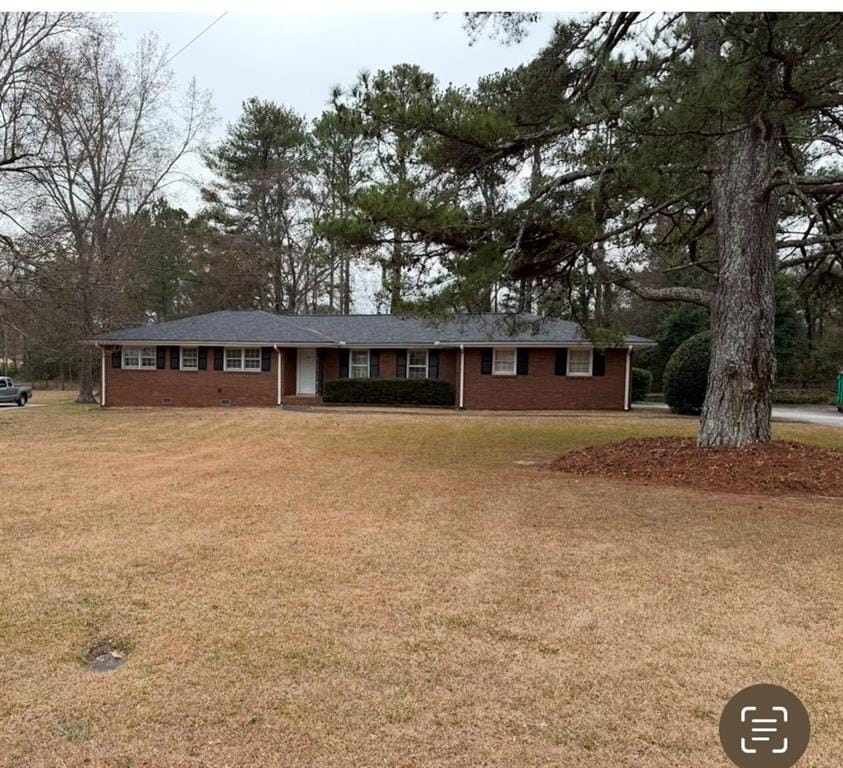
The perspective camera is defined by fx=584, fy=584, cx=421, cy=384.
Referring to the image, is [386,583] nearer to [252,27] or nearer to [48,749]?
[48,749]

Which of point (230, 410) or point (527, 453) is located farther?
point (230, 410)

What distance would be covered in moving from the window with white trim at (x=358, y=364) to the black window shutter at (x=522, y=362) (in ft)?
17.5

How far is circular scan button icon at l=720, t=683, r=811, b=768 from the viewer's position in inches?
84.7

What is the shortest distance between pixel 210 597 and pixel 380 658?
1289 mm

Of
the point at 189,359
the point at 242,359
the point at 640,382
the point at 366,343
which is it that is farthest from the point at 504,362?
the point at 189,359

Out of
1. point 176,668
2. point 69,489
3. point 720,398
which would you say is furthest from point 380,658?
point 720,398

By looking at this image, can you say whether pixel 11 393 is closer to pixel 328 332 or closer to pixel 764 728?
pixel 328 332

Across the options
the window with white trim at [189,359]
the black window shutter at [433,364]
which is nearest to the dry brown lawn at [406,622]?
the black window shutter at [433,364]

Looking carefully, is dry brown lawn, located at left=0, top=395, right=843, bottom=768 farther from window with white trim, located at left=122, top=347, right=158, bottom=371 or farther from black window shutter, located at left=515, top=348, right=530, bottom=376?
window with white trim, located at left=122, top=347, right=158, bottom=371

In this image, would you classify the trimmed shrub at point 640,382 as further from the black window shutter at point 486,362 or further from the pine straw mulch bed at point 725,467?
the pine straw mulch bed at point 725,467

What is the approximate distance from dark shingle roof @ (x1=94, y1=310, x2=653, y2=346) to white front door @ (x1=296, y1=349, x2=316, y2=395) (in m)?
0.88

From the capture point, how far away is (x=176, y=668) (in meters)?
2.68

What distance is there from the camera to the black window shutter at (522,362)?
19328 millimetres

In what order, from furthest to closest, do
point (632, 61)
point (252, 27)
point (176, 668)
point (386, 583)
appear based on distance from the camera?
1. point (632, 61)
2. point (386, 583)
3. point (252, 27)
4. point (176, 668)
